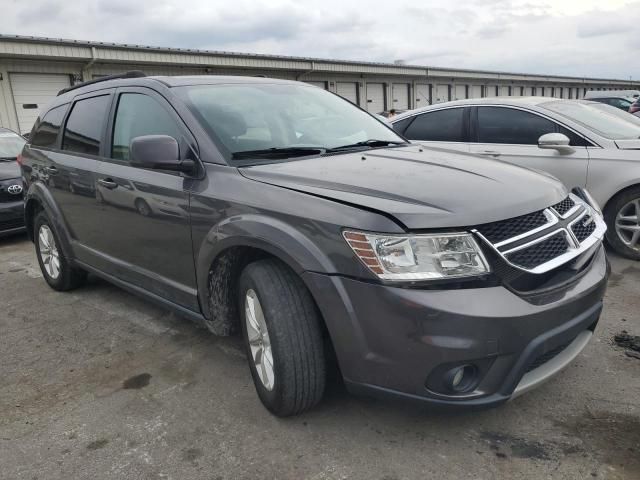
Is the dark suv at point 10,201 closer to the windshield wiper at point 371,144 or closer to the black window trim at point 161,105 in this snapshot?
the black window trim at point 161,105

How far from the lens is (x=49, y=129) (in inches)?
177

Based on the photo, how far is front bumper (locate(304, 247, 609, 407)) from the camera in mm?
2002

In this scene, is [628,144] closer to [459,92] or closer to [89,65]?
[89,65]

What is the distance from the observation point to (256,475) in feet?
7.22

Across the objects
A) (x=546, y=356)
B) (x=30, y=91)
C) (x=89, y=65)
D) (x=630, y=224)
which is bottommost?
(x=630, y=224)

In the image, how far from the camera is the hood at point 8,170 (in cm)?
708

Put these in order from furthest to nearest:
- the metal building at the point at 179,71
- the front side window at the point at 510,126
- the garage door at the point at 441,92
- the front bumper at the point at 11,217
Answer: the garage door at the point at 441,92 → the metal building at the point at 179,71 → the front bumper at the point at 11,217 → the front side window at the point at 510,126

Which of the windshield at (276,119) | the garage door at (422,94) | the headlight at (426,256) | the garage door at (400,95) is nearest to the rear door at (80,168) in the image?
the windshield at (276,119)

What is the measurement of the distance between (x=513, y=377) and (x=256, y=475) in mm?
1115

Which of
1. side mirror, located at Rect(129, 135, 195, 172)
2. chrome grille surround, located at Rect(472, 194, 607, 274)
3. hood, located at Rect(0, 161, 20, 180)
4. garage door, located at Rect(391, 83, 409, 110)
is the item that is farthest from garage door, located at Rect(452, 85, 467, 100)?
side mirror, located at Rect(129, 135, 195, 172)

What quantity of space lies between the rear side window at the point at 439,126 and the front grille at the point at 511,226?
3.67 metres

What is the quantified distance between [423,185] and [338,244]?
1.65 feet

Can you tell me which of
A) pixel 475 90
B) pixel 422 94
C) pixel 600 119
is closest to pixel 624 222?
pixel 600 119

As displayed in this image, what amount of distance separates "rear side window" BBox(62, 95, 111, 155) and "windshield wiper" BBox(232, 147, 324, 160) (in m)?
1.43
